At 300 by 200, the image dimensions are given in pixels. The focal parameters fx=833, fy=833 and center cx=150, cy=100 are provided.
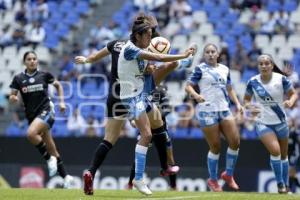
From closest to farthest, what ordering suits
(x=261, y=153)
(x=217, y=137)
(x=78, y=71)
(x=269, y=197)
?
(x=269, y=197)
(x=217, y=137)
(x=261, y=153)
(x=78, y=71)

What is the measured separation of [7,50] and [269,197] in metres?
16.6

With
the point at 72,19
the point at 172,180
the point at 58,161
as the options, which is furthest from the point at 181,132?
the point at 72,19

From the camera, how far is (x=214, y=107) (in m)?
14.3

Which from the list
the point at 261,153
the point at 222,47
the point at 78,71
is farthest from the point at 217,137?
the point at 78,71

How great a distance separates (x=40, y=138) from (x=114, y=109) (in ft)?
11.0

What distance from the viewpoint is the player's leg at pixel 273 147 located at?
1402 centimetres

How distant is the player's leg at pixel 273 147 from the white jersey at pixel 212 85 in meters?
0.74

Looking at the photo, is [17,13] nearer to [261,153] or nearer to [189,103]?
[189,103]

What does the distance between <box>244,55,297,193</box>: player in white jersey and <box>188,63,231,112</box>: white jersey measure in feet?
1.71

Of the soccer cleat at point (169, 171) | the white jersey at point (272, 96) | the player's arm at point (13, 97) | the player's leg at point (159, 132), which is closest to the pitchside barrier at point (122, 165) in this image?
the white jersey at point (272, 96)

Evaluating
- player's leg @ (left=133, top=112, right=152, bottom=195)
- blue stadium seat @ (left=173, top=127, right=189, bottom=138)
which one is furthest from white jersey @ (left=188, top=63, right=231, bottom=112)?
blue stadium seat @ (left=173, top=127, right=189, bottom=138)

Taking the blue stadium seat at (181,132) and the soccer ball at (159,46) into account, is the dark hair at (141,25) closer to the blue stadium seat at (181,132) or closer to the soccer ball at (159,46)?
the soccer ball at (159,46)

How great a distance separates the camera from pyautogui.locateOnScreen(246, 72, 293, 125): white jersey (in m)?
14.2

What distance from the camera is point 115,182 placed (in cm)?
1991
